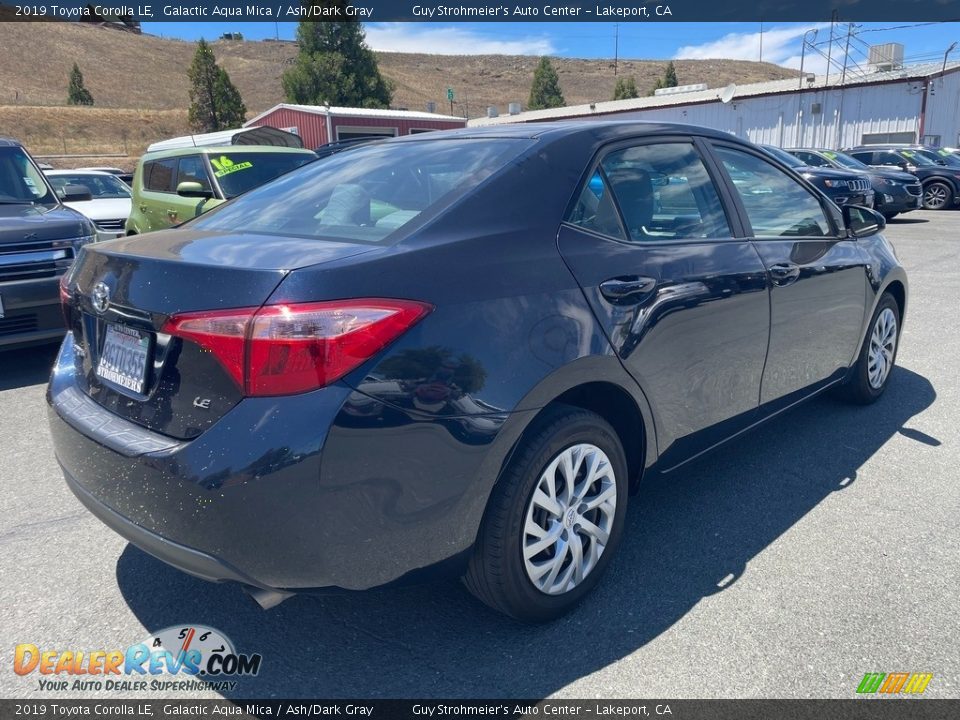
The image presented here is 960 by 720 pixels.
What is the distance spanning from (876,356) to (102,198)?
1122 centimetres

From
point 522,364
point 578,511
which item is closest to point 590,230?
point 522,364

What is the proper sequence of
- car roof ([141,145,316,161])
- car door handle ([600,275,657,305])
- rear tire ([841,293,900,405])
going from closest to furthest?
car door handle ([600,275,657,305]) < rear tire ([841,293,900,405]) < car roof ([141,145,316,161])

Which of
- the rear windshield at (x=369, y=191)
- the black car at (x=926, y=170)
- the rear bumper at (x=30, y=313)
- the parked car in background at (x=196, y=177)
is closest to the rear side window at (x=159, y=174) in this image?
the parked car in background at (x=196, y=177)

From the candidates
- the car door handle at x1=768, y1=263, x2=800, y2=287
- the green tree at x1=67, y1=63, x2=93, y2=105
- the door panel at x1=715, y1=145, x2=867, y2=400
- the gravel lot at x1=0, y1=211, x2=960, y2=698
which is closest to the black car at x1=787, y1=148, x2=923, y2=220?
the door panel at x1=715, y1=145, x2=867, y2=400

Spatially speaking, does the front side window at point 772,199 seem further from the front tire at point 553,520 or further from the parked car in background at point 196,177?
the parked car in background at point 196,177

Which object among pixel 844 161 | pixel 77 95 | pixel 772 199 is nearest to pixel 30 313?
pixel 772 199

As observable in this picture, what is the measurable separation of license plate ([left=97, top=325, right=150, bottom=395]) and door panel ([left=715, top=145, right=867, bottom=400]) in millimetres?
2517

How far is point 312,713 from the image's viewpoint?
2168 mm

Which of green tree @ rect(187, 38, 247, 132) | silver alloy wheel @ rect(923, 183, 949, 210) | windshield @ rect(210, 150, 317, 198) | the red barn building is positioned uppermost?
green tree @ rect(187, 38, 247, 132)

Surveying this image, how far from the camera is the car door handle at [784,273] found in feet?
10.8

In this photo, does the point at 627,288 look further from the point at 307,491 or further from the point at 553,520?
the point at 307,491

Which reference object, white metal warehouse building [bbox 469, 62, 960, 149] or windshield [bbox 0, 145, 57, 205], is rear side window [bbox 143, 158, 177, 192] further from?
white metal warehouse building [bbox 469, 62, 960, 149]

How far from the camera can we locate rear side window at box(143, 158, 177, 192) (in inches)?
343

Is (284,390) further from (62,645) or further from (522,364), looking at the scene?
(62,645)
